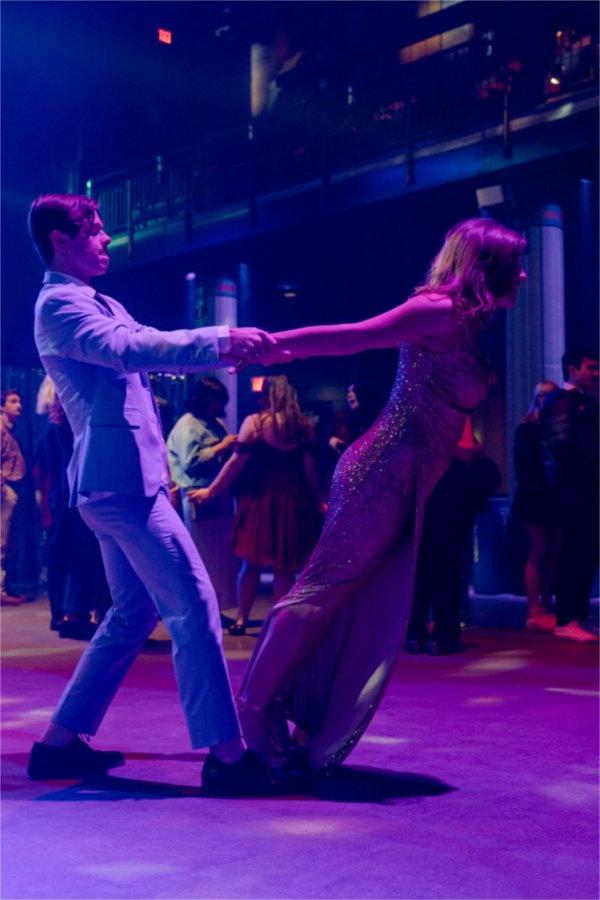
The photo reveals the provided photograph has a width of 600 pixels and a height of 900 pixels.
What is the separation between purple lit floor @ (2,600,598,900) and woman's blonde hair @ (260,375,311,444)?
2.51 m

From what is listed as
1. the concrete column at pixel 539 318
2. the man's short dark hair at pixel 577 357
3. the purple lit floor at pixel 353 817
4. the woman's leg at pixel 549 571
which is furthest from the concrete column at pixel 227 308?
the purple lit floor at pixel 353 817

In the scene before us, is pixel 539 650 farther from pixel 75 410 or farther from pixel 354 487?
pixel 75 410

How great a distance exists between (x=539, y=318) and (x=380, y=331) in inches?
383

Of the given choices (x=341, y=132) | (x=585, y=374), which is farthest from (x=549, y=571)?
(x=341, y=132)

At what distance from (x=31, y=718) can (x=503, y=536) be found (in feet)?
19.6

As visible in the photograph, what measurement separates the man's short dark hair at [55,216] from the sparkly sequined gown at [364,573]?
3.67 ft

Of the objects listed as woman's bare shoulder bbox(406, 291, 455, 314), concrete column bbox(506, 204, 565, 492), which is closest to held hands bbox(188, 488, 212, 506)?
woman's bare shoulder bbox(406, 291, 455, 314)

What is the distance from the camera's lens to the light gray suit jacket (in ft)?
9.71

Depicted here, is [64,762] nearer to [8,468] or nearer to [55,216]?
[55,216]

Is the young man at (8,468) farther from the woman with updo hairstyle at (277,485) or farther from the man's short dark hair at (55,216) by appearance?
the man's short dark hair at (55,216)

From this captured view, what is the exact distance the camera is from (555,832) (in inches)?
110

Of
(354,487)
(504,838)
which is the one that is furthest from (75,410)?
(504,838)

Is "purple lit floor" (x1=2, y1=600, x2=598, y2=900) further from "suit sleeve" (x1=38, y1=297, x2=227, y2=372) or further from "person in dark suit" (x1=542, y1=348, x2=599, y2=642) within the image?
"person in dark suit" (x1=542, y1=348, x2=599, y2=642)

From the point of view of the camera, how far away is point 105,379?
3156 millimetres
